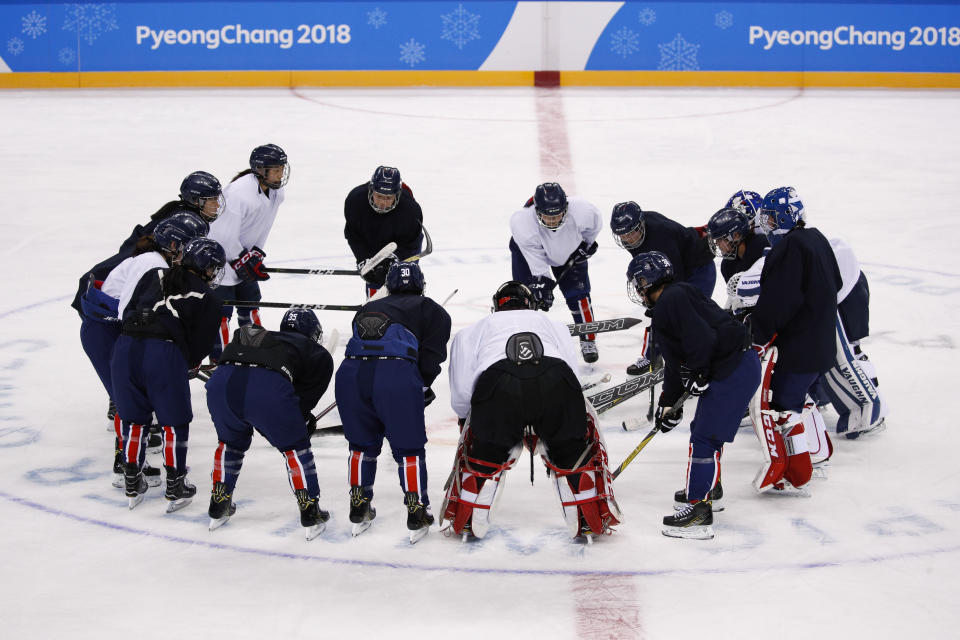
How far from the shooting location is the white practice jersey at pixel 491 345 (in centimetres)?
420

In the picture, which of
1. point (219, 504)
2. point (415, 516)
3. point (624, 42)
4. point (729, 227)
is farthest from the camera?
point (624, 42)

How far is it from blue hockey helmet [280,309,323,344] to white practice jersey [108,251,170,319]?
69cm

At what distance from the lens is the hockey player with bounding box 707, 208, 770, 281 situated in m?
4.93

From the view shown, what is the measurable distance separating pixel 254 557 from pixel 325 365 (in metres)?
0.75

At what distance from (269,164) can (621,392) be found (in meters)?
2.29

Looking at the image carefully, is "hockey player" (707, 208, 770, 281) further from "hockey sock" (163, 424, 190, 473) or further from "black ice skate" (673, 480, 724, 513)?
"hockey sock" (163, 424, 190, 473)

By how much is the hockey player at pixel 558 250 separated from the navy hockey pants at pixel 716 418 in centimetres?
189

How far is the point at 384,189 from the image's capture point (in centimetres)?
622

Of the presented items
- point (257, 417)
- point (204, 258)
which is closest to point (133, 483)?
point (257, 417)

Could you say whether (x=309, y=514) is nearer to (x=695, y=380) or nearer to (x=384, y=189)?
(x=695, y=380)

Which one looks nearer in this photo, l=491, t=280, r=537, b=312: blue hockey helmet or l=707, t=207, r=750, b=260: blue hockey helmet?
l=491, t=280, r=537, b=312: blue hockey helmet

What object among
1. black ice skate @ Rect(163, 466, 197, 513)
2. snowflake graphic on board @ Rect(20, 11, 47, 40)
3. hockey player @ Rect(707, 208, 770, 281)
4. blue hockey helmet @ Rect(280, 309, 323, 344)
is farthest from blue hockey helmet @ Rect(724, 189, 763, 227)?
snowflake graphic on board @ Rect(20, 11, 47, 40)

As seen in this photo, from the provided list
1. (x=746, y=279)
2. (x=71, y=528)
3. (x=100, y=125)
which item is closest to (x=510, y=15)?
(x=100, y=125)

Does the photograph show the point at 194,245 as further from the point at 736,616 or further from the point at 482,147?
the point at 482,147
